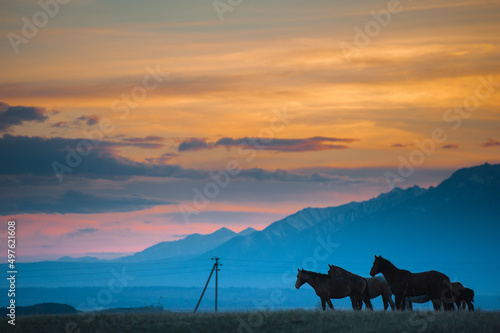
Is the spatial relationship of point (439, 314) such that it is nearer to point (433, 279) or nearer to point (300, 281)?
point (433, 279)

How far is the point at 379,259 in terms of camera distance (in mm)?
50062

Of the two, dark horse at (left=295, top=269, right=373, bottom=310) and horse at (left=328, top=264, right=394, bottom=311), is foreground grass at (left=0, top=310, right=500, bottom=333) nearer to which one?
dark horse at (left=295, top=269, right=373, bottom=310)

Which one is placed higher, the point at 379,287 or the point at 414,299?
the point at 379,287

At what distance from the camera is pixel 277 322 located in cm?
4441

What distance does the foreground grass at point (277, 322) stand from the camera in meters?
42.5

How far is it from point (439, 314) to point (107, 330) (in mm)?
19357

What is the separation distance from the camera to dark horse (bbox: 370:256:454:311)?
49.4 metres

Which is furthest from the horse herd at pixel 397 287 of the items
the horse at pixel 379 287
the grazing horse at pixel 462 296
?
the horse at pixel 379 287

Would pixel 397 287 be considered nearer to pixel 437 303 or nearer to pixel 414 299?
pixel 414 299

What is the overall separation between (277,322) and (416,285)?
10.5 metres

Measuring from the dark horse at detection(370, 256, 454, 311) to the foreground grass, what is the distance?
3731mm

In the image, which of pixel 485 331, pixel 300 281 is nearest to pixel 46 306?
pixel 300 281

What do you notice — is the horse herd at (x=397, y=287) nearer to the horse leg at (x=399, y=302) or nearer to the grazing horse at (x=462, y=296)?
the horse leg at (x=399, y=302)

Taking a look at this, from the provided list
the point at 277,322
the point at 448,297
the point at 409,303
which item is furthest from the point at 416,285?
the point at 277,322
